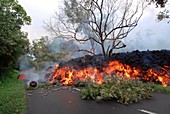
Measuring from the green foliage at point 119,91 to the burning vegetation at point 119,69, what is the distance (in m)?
1.01

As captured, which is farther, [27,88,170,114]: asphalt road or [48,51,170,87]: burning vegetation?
[48,51,170,87]: burning vegetation

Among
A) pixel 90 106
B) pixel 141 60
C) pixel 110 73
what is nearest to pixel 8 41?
pixel 110 73

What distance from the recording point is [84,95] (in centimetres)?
698

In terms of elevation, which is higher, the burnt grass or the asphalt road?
the burnt grass

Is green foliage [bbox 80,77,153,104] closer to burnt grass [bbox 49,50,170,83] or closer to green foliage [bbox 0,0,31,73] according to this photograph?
burnt grass [bbox 49,50,170,83]

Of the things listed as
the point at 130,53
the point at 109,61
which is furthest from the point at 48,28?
the point at 130,53

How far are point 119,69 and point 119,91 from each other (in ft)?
14.1

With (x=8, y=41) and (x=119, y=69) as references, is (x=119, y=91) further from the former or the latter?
(x=8, y=41)

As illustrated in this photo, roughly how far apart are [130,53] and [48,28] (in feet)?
23.2

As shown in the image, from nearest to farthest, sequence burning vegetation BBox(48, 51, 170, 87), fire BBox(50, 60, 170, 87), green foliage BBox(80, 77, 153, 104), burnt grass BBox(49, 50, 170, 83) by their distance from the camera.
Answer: green foliage BBox(80, 77, 153, 104) → fire BBox(50, 60, 170, 87) → burning vegetation BBox(48, 51, 170, 87) → burnt grass BBox(49, 50, 170, 83)

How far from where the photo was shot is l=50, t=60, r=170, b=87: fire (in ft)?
31.2

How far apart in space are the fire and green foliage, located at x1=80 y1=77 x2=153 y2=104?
1.26 metres

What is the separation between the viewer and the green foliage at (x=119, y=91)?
6474mm

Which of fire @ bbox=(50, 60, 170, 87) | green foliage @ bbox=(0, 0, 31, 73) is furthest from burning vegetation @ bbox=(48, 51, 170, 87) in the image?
green foliage @ bbox=(0, 0, 31, 73)
